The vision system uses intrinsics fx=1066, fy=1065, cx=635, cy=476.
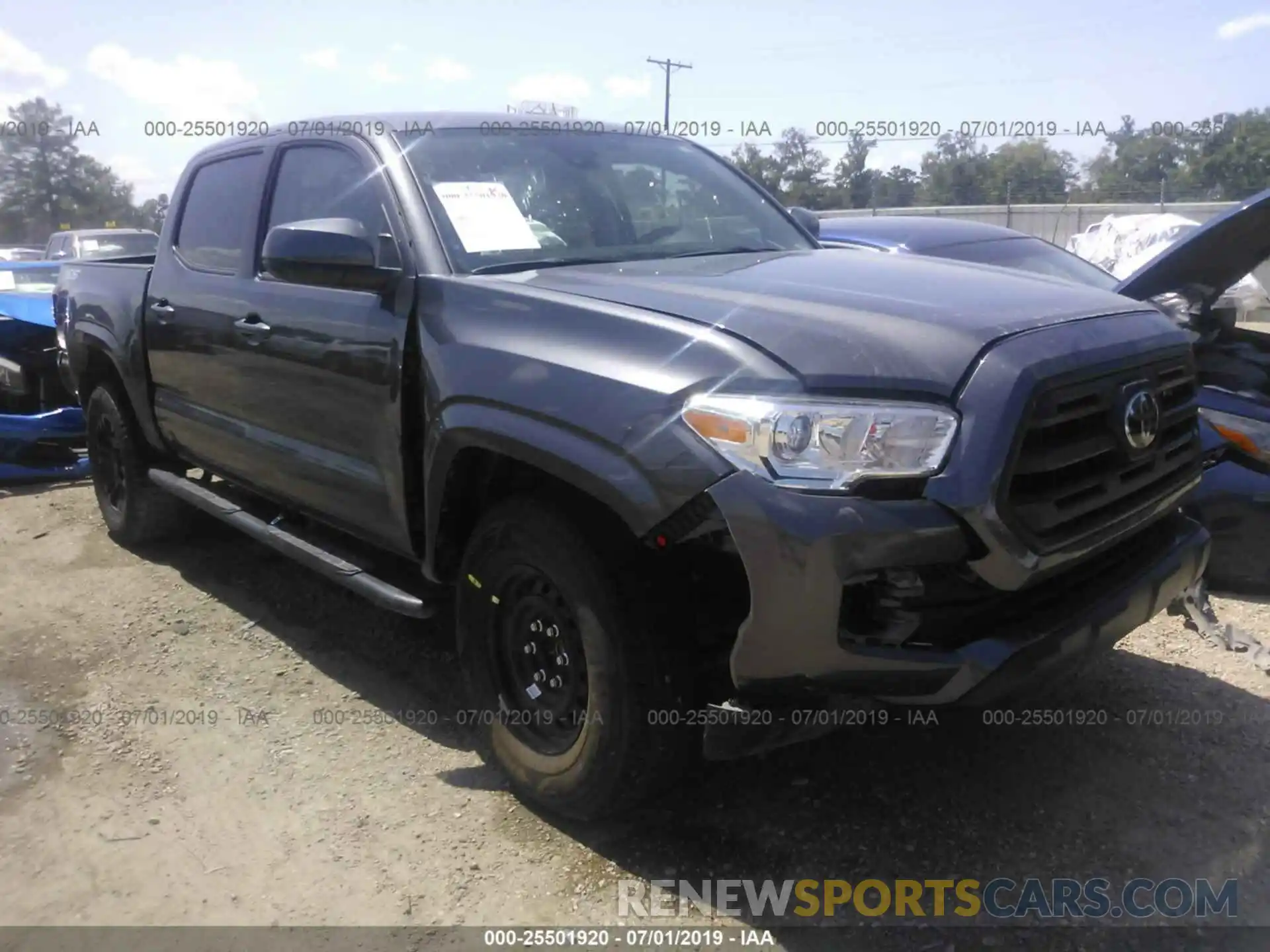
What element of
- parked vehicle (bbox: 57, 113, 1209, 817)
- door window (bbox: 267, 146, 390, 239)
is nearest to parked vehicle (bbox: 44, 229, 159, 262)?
door window (bbox: 267, 146, 390, 239)

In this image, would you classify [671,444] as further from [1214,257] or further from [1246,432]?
[1246,432]

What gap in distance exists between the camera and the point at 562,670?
2916 mm

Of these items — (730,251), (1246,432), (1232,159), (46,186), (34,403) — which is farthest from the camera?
(46,186)

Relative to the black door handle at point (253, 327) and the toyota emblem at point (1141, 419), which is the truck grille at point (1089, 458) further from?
the black door handle at point (253, 327)

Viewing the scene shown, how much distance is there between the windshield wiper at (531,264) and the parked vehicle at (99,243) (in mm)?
12557

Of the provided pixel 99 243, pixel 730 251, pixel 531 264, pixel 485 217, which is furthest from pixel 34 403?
pixel 99 243

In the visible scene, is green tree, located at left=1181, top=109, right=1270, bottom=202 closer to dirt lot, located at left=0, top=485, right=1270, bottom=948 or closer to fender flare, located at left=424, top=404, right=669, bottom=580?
dirt lot, located at left=0, top=485, right=1270, bottom=948

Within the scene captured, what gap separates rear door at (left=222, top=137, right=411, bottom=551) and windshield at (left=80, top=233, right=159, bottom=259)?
11.3 metres

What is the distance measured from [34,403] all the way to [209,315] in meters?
4.16

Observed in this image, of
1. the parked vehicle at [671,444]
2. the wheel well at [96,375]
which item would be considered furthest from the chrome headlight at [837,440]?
the wheel well at [96,375]

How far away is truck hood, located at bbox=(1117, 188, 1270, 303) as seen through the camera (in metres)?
3.96

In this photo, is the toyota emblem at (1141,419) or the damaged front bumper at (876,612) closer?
the damaged front bumper at (876,612)

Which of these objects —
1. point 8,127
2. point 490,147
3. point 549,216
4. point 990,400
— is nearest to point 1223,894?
point 990,400

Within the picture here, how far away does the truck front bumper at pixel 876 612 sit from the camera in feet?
7.18
